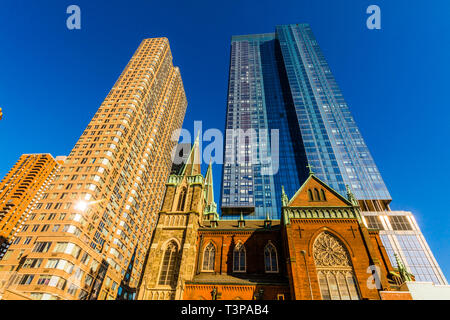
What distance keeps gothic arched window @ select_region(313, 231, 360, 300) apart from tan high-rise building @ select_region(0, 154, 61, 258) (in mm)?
117388

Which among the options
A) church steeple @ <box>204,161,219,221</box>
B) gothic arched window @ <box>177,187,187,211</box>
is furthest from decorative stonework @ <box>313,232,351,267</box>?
church steeple @ <box>204,161,219,221</box>

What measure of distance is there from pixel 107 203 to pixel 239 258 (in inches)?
1664

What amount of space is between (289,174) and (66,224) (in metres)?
67.3

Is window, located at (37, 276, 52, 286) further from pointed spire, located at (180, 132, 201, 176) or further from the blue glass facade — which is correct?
the blue glass facade

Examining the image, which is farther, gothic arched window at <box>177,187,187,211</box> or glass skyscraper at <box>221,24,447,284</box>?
glass skyscraper at <box>221,24,447,284</box>

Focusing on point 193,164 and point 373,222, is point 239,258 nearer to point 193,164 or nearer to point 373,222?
point 193,164

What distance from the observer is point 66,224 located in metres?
47.9

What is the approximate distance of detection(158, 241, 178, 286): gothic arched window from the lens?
27061 millimetres

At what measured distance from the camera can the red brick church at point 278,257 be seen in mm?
23328

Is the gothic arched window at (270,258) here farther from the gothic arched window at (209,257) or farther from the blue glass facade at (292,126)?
the blue glass facade at (292,126)

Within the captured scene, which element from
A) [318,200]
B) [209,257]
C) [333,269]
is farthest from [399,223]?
[209,257]

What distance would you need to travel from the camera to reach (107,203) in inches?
2333

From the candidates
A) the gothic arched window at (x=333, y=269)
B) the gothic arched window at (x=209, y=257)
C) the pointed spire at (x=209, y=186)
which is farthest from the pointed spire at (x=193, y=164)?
the gothic arched window at (x=333, y=269)
